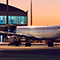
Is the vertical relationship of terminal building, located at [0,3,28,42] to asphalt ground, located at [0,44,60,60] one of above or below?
above

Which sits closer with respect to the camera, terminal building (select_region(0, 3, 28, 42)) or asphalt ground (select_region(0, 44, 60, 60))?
asphalt ground (select_region(0, 44, 60, 60))

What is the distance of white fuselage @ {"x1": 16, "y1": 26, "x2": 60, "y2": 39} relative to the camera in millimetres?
38594

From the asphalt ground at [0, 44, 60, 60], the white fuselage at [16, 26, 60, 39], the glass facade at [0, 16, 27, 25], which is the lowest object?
the asphalt ground at [0, 44, 60, 60]

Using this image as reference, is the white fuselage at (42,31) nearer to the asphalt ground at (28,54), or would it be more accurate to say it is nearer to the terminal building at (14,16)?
the asphalt ground at (28,54)

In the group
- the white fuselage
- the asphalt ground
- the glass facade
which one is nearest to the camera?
the asphalt ground

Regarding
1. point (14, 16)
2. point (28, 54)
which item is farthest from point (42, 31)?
point (14, 16)

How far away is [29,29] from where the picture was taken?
42.8 m

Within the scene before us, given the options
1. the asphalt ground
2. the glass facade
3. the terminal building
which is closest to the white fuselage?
the asphalt ground

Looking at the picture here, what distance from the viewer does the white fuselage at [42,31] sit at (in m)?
38.6

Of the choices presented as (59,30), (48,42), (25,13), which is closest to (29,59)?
(59,30)

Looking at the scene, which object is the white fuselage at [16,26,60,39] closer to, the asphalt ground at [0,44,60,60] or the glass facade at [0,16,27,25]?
the asphalt ground at [0,44,60,60]

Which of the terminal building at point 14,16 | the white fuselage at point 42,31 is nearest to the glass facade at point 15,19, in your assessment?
the terminal building at point 14,16

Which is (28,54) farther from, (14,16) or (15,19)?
(15,19)

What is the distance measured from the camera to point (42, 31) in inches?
1603
